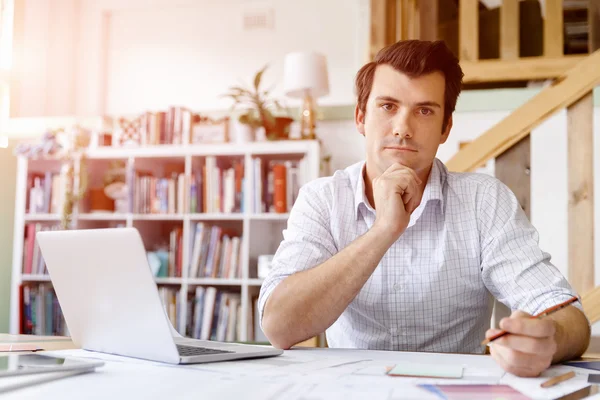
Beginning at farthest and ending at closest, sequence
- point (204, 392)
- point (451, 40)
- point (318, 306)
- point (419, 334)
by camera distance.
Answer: point (451, 40), point (419, 334), point (318, 306), point (204, 392)

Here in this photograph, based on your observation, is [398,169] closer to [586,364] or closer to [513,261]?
[513,261]

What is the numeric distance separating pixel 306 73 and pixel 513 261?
7.40 feet

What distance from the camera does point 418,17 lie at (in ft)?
12.0

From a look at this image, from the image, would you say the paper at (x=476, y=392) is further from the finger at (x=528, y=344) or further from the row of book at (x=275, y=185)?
the row of book at (x=275, y=185)

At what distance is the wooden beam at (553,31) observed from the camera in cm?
341

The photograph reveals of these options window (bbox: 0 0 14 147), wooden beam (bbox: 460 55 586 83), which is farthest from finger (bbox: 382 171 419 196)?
window (bbox: 0 0 14 147)

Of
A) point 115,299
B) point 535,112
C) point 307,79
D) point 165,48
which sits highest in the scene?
point 165,48

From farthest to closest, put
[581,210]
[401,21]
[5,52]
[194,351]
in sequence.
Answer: [5,52], [401,21], [581,210], [194,351]

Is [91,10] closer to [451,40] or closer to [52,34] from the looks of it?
[52,34]

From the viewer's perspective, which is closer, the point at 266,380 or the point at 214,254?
the point at 266,380

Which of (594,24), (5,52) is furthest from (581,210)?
(5,52)

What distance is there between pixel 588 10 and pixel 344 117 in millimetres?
1658

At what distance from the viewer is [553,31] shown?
3.44 m

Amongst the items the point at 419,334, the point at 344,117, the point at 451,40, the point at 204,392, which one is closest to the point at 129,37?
the point at 344,117
